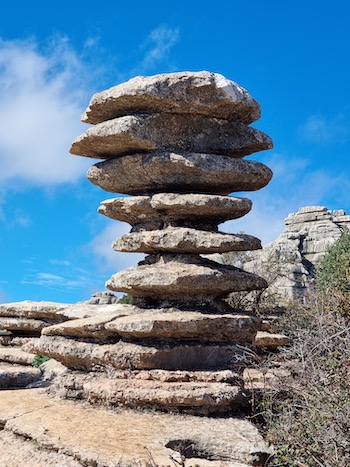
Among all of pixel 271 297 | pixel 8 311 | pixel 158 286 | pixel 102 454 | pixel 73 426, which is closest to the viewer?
pixel 102 454

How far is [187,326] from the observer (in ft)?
32.8

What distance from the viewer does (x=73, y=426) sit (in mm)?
8570

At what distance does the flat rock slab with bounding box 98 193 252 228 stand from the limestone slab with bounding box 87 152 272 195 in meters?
0.39

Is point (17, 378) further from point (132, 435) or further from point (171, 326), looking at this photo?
point (132, 435)

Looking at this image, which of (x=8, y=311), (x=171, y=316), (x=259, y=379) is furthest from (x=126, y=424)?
(x=8, y=311)

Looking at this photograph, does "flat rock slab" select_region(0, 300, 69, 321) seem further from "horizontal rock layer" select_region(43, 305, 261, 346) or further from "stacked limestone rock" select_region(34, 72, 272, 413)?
"horizontal rock layer" select_region(43, 305, 261, 346)

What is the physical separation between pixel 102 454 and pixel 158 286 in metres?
3.81

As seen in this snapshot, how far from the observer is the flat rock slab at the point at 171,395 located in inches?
362

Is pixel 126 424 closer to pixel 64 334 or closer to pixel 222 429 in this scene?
pixel 222 429

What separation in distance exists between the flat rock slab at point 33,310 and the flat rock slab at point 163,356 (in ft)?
27.1

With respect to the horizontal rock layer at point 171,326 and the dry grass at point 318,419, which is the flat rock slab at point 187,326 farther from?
the dry grass at point 318,419

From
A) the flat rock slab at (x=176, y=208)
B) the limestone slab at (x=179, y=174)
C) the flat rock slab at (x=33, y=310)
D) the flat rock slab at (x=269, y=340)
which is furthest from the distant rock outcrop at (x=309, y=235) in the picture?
the flat rock slab at (x=176, y=208)

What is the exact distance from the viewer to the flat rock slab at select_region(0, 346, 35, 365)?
55.6 feet

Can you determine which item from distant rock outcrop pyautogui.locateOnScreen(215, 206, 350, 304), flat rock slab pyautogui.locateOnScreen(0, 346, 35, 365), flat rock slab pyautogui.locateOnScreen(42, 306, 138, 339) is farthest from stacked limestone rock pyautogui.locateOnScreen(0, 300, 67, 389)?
distant rock outcrop pyautogui.locateOnScreen(215, 206, 350, 304)
